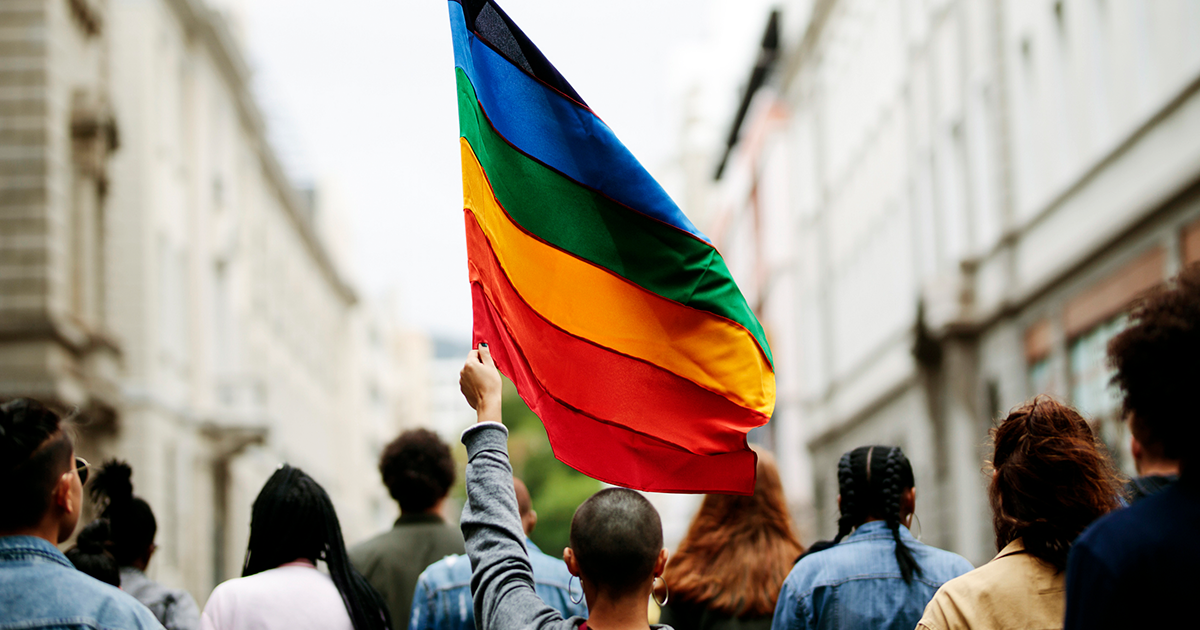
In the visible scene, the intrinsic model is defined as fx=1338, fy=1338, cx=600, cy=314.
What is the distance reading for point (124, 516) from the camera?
515 centimetres

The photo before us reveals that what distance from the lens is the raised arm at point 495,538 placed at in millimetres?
3107

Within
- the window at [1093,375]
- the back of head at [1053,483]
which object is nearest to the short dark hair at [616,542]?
the back of head at [1053,483]

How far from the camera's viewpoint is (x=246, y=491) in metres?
37.2

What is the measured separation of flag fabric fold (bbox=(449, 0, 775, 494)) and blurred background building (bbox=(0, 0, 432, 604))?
4.12 metres

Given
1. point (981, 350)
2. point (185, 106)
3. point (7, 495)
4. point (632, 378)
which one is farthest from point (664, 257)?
Result: point (185, 106)

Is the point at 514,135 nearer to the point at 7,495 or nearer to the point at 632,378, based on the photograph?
the point at 632,378

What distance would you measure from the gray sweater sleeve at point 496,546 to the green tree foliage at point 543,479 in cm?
5241

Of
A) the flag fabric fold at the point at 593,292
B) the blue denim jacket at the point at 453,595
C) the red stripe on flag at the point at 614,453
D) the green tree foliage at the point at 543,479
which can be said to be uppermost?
the flag fabric fold at the point at 593,292

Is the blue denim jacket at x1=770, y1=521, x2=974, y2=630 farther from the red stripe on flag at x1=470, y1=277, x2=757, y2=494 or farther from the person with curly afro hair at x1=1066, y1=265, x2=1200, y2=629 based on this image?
the person with curly afro hair at x1=1066, y1=265, x2=1200, y2=629

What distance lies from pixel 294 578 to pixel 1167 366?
3005 millimetres

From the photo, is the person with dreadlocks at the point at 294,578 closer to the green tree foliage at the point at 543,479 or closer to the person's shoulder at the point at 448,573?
the person's shoulder at the point at 448,573

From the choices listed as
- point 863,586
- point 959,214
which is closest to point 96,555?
point 863,586

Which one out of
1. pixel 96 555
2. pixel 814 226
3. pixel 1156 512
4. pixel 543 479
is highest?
pixel 814 226

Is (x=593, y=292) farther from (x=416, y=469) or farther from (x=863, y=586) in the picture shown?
(x=416, y=469)
